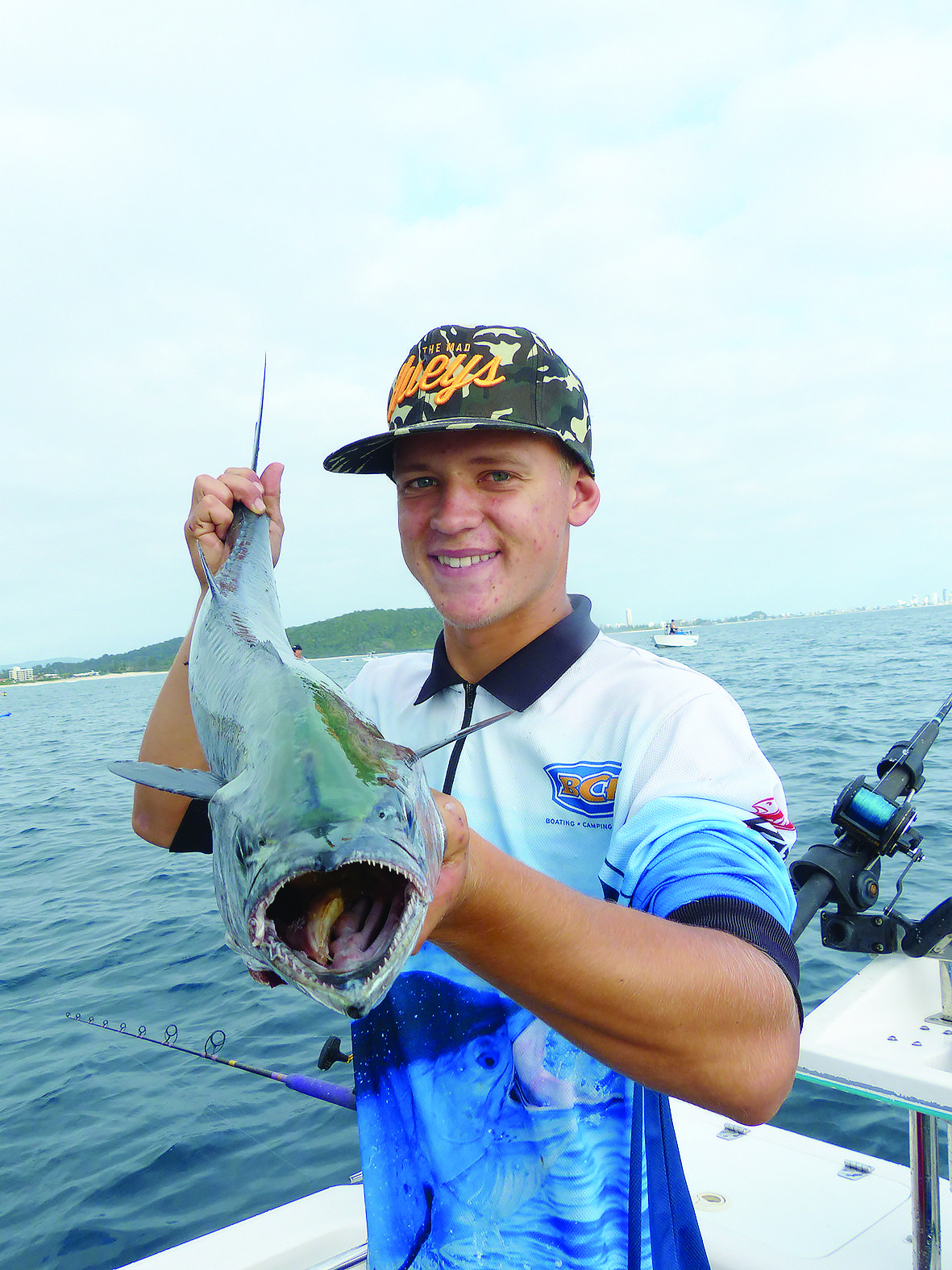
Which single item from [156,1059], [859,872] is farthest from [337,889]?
[156,1059]

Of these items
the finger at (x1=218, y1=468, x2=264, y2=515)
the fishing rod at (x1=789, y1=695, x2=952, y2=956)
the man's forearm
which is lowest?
the fishing rod at (x1=789, y1=695, x2=952, y2=956)

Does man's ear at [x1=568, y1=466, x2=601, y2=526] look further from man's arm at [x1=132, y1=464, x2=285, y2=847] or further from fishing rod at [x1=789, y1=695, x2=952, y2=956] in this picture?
fishing rod at [x1=789, y1=695, x2=952, y2=956]

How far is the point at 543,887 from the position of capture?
1.41 metres

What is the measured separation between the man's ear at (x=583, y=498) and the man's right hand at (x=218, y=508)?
113 centimetres

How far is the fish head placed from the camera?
100cm

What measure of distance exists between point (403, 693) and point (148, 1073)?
672cm

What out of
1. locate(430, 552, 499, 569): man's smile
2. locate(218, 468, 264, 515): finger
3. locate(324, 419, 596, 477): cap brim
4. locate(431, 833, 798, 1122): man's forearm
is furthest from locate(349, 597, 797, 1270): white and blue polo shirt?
locate(218, 468, 264, 515): finger

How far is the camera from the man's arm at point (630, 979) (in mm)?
1364

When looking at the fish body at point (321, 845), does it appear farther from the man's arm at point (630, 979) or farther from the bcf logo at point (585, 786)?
the bcf logo at point (585, 786)

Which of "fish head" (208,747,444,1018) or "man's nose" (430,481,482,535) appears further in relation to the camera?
"man's nose" (430,481,482,535)

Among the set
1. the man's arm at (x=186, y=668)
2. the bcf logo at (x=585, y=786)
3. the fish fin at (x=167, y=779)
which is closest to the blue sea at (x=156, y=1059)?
the man's arm at (x=186, y=668)

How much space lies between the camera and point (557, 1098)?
6.22 feet

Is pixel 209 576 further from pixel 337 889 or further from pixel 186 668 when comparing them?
pixel 337 889

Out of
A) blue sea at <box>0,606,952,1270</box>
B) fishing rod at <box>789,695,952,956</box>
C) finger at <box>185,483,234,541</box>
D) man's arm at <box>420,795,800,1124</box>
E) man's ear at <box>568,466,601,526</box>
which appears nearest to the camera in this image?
man's arm at <box>420,795,800,1124</box>
